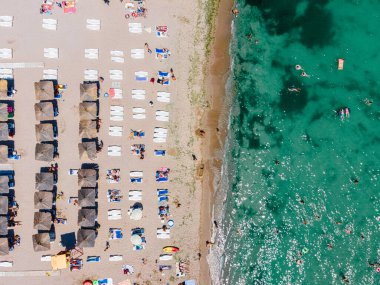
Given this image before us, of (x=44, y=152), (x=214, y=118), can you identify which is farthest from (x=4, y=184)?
(x=214, y=118)

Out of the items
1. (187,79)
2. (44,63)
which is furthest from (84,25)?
(187,79)

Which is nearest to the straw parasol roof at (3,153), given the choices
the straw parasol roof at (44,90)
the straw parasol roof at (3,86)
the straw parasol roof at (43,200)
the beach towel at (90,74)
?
the straw parasol roof at (43,200)

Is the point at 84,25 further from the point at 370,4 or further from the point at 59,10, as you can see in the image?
the point at 370,4

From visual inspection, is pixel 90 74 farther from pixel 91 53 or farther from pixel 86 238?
pixel 86 238

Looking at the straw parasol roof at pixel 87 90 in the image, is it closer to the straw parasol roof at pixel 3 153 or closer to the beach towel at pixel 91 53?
the beach towel at pixel 91 53

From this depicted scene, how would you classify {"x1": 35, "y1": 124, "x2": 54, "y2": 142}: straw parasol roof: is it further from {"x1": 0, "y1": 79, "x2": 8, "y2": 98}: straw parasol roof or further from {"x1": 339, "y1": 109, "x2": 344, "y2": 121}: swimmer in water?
{"x1": 339, "y1": 109, "x2": 344, "y2": 121}: swimmer in water

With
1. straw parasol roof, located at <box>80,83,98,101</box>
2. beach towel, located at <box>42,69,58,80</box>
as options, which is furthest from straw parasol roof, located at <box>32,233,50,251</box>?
beach towel, located at <box>42,69,58,80</box>

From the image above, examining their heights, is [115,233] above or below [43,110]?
below
